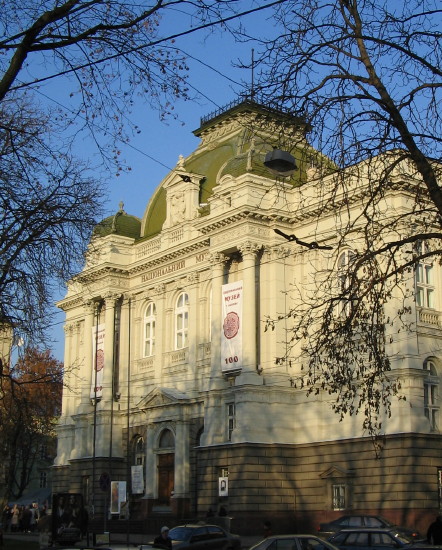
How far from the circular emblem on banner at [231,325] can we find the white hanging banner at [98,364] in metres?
11.7

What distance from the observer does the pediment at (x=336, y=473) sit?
39.7m

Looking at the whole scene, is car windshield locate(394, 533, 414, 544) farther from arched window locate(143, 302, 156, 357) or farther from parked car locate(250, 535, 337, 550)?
→ arched window locate(143, 302, 156, 357)

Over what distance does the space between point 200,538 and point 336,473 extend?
43.6 feet

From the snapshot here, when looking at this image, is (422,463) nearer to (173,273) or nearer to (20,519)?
(173,273)

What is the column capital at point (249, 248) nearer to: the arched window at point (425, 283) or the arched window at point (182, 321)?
the arched window at point (182, 321)

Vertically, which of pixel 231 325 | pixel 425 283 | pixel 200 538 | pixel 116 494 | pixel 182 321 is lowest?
pixel 200 538

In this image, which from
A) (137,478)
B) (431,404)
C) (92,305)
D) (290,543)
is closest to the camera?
(290,543)

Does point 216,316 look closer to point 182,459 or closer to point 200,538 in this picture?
point 182,459

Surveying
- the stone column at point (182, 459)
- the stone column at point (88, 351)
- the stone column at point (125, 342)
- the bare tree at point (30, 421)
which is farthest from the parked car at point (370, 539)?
the stone column at point (88, 351)

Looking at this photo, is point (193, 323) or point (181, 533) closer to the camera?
point (181, 533)

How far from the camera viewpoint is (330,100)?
16.5 m

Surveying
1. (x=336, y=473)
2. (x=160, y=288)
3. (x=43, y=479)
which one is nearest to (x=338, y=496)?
(x=336, y=473)

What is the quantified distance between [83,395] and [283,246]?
19.1 meters

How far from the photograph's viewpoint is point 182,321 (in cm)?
5141
